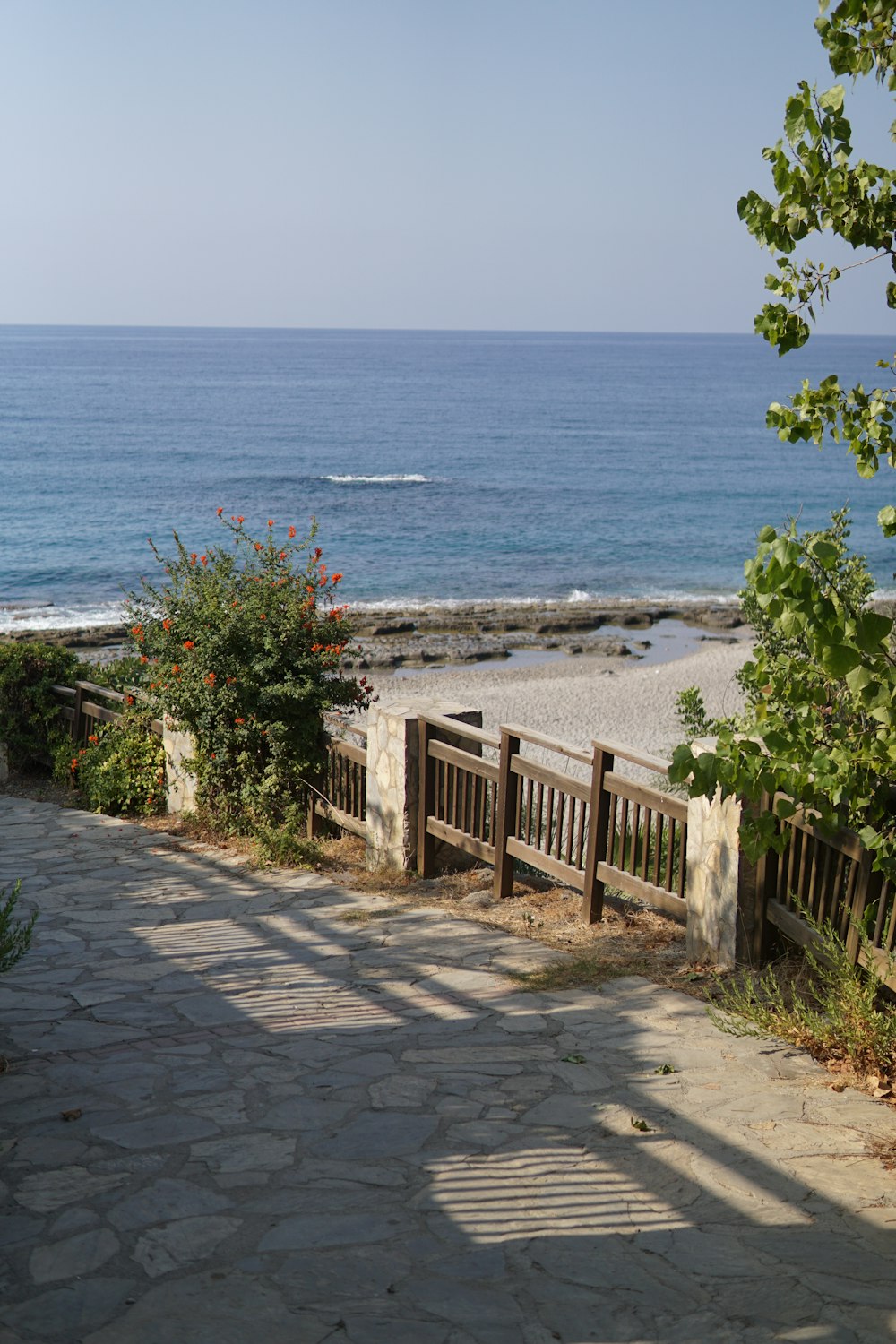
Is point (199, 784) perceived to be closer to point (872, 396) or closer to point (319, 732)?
point (319, 732)

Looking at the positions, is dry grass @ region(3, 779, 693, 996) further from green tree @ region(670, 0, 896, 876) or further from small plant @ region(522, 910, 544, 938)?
green tree @ region(670, 0, 896, 876)

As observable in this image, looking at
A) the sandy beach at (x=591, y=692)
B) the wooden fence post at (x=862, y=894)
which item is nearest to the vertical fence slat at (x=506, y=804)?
the wooden fence post at (x=862, y=894)

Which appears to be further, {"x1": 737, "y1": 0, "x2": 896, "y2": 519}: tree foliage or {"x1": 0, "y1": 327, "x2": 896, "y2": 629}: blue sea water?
{"x1": 0, "y1": 327, "x2": 896, "y2": 629}: blue sea water

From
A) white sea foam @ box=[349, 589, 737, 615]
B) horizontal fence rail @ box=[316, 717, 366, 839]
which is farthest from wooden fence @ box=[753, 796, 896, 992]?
white sea foam @ box=[349, 589, 737, 615]

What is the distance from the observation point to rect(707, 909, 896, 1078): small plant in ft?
18.0

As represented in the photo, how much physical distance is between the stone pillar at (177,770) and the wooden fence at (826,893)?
595cm

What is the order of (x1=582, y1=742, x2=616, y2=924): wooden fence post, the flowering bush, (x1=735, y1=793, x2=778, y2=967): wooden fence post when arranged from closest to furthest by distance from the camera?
(x1=735, y1=793, x2=778, y2=967): wooden fence post → (x1=582, y1=742, x2=616, y2=924): wooden fence post → the flowering bush

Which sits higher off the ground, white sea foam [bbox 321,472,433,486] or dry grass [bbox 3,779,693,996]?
white sea foam [bbox 321,472,433,486]

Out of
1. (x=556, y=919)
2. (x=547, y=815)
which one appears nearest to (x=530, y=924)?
(x=556, y=919)

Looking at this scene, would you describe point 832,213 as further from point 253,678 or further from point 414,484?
point 414,484

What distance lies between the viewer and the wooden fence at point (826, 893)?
560 centimetres

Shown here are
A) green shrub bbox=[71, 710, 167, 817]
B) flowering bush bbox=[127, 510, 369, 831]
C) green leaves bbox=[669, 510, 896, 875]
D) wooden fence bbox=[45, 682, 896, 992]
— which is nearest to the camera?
green leaves bbox=[669, 510, 896, 875]

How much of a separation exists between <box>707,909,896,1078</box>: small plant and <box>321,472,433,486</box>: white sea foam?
60.2 meters

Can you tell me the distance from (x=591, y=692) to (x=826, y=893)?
22.0m
